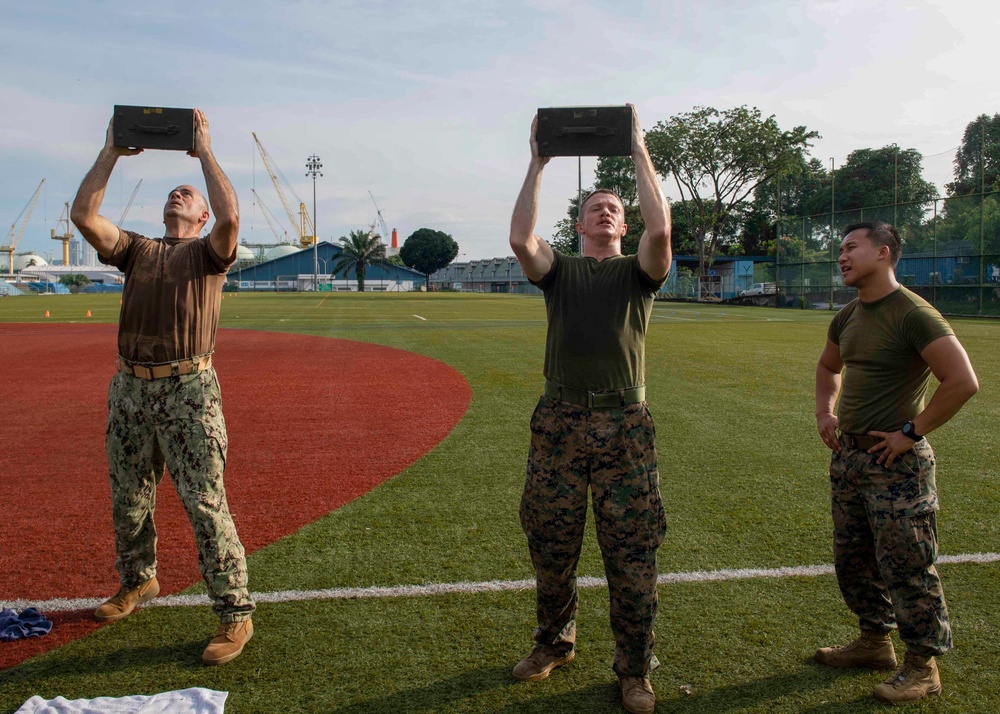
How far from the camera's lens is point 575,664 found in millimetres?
3518

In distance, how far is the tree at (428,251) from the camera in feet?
421

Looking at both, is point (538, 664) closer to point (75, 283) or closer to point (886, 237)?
point (886, 237)

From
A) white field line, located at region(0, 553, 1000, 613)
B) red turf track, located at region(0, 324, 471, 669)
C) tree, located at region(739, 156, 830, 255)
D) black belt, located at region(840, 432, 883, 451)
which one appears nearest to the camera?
black belt, located at region(840, 432, 883, 451)

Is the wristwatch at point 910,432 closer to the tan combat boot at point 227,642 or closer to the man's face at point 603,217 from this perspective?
the man's face at point 603,217

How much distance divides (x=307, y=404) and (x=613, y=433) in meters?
7.47

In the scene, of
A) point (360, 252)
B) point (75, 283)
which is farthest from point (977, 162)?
point (75, 283)

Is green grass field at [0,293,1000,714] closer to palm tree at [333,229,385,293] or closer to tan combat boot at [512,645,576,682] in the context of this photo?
tan combat boot at [512,645,576,682]

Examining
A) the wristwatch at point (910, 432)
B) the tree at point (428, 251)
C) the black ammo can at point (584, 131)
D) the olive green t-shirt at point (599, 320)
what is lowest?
the wristwatch at point (910, 432)

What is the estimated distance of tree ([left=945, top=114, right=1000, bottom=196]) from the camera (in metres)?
45.0

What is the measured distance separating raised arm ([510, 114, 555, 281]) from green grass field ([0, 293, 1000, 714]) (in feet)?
5.89

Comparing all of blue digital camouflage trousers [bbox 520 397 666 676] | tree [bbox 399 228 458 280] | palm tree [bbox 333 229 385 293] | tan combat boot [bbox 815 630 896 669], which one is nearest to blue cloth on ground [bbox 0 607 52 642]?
blue digital camouflage trousers [bbox 520 397 666 676]

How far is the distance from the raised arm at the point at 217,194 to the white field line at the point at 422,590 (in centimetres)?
186

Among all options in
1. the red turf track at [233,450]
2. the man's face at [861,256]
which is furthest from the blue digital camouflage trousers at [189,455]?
the man's face at [861,256]

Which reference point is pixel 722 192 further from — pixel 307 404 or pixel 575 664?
pixel 575 664
